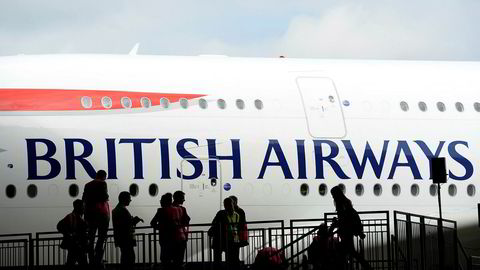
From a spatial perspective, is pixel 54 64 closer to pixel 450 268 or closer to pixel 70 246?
pixel 70 246

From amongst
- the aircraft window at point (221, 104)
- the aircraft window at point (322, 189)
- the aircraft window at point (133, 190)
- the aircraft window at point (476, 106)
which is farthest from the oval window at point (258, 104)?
the aircraft window at point (476, 106)

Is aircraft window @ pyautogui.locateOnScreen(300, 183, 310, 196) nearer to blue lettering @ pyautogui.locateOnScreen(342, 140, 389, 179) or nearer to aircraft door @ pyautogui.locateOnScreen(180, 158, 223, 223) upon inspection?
blue lettering @ pyautogui.locateOnScreen(342, 140, 389, 179)

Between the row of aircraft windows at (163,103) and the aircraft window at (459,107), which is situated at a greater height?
the row of aircraft windows at (163,103)

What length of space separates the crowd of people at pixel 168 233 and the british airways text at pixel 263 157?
177 centimetres

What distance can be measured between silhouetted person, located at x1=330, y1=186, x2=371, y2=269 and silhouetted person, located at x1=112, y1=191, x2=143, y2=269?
3159mm

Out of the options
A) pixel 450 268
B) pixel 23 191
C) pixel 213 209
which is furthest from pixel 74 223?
pixel 450 268

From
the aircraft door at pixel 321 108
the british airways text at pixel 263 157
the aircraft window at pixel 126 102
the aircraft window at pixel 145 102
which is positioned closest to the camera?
the british airways text at pixel 263 157

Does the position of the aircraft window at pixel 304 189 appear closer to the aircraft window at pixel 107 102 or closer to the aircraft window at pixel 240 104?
the aircraft window at pixel 240 104

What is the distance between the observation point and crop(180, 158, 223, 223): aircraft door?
65.1ft

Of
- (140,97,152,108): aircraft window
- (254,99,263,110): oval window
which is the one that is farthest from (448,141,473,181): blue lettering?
(140,97,152,108): aircraft window

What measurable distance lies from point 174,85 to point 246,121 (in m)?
1.50

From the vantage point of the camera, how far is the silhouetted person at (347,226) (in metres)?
16.4

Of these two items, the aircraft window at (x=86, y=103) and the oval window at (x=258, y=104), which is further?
the oval window at (x=258, y=104)

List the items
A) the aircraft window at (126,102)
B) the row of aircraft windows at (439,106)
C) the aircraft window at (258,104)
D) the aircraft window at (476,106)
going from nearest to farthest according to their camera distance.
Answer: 1. the aircraft window at (126,102)
2. the aircraft window at (258,104)
3. the row of aircraft windows at (439,106)
4. the aircraft window at (476,106)
